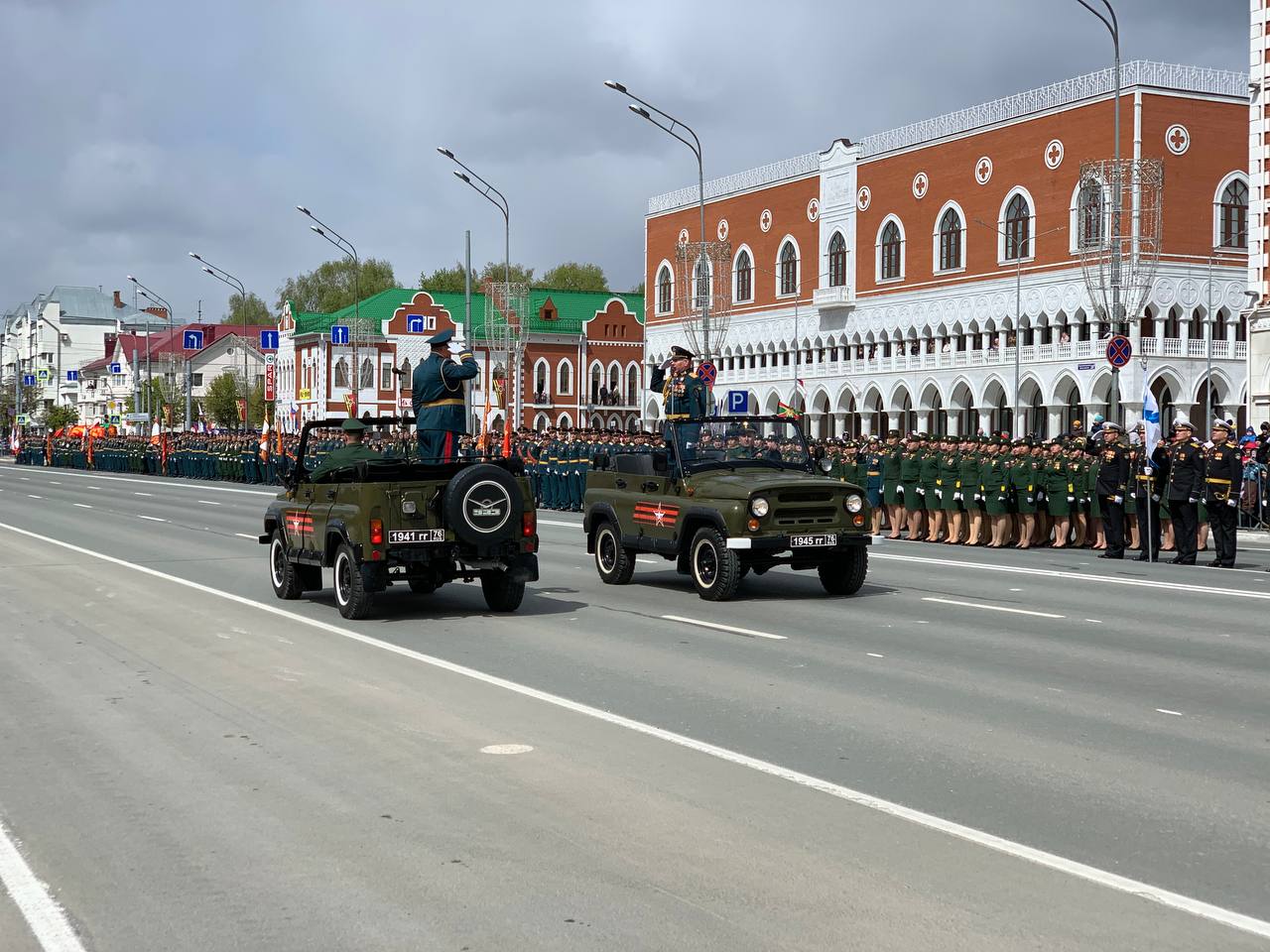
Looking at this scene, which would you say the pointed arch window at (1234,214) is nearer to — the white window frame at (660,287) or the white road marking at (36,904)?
the white window frame at (660,287)

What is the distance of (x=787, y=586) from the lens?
17.8 meters

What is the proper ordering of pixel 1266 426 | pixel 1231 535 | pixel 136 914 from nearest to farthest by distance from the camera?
1. pixel 136 914
2. pixel 1231 535
3. pixel 1266 426

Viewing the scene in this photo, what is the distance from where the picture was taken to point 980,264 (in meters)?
71.6

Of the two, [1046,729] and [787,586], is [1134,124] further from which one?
[1046,729]

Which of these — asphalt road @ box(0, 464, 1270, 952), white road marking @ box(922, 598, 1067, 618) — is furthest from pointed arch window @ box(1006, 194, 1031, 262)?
asphalt road @ box(0, 464, 1270, 952)

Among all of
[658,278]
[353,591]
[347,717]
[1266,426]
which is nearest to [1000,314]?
[658,278]

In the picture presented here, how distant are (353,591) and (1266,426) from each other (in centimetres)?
2355

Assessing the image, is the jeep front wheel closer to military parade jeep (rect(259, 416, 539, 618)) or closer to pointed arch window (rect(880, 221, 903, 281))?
military parade jeep (rect(259, 416, 539, 618))

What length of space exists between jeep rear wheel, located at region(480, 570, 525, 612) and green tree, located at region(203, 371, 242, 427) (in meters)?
121

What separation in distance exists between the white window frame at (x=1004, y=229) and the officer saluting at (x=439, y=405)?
54695 millimetres

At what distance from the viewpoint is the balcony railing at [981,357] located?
63500 mm

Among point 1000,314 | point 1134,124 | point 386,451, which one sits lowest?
point 386,451

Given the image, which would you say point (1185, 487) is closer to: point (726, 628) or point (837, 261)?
point (726, 628)

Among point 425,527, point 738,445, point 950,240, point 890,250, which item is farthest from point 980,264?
point 425,527
